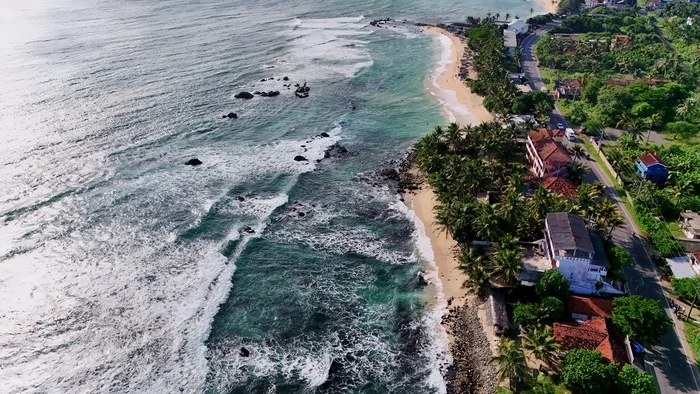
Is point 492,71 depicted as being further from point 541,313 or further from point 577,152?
point 541,313

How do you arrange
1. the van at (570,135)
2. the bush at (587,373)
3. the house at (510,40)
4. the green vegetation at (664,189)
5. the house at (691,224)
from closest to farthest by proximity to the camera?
the bush at (587,373) → the green vegetation at (664,189) → the house at (691,224) → the van at (570,135) → the house at (510,40)

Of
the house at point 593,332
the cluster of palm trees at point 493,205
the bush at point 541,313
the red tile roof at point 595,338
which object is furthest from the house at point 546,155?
the red tile roof at point 595,338

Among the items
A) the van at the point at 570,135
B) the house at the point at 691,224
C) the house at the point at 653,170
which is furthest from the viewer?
the van at the point at 570,135

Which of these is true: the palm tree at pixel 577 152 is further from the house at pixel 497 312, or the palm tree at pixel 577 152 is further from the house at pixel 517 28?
the house at pixel 517 28

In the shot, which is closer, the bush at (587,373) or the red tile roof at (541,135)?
the bush at (587,373)

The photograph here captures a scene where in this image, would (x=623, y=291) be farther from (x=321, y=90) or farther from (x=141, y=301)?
(x=321, y=90)

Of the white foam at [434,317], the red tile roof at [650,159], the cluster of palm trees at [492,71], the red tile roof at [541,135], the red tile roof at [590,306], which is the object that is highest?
the cluster of palm trees at [492,71]
